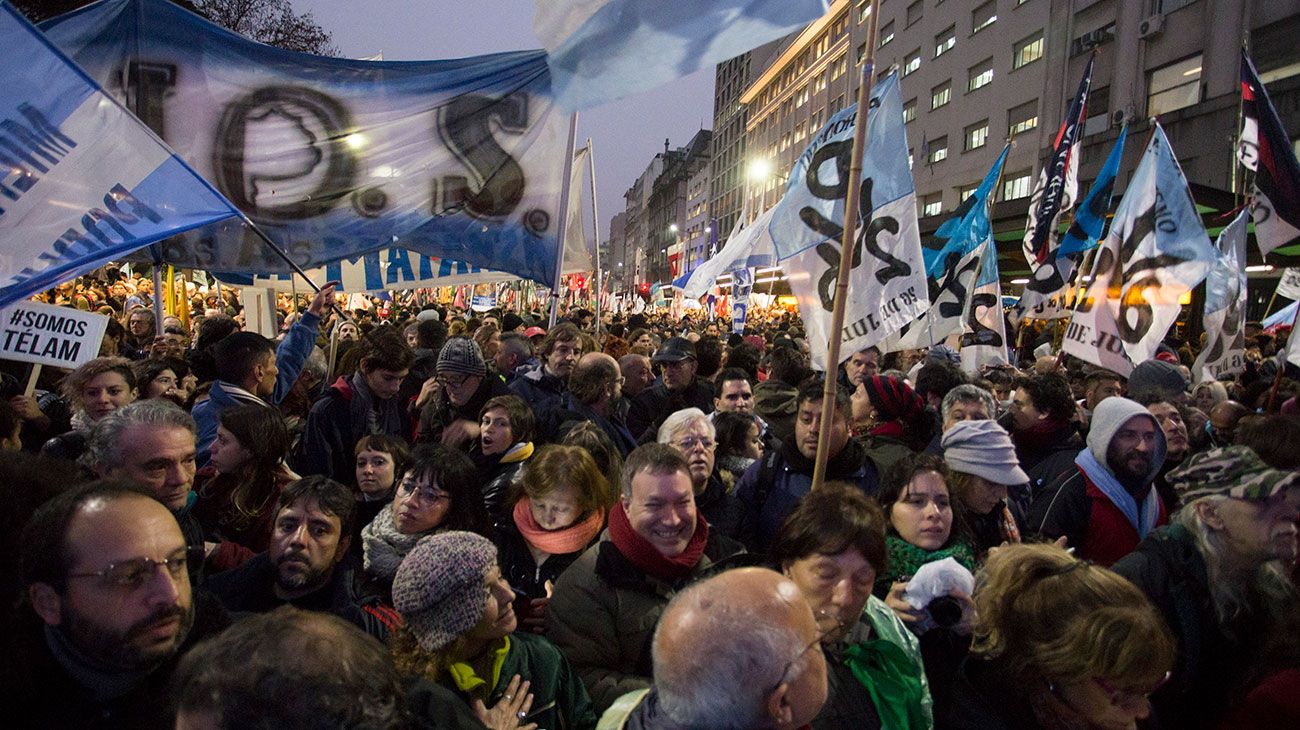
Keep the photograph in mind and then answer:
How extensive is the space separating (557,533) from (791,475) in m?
1.36

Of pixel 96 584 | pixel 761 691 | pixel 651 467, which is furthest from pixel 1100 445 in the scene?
pixel 96 584

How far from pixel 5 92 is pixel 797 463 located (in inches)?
156

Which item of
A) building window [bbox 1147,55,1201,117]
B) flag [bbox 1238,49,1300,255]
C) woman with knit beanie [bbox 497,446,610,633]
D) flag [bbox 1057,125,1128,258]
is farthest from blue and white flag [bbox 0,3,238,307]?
building window [bbox 1147,55,1201,117]

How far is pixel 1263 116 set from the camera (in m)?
7.43

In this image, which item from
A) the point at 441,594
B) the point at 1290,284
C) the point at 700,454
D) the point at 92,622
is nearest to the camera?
the point at 92,622

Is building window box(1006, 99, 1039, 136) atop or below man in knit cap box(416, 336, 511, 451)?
atop

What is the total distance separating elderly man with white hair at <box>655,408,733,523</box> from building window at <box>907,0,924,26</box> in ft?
135

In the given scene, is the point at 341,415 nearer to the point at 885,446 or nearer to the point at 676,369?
the point at 676,369

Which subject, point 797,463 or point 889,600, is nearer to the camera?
point 889,600

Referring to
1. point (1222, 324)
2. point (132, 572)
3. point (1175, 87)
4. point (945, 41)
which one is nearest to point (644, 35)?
point (132, 572)

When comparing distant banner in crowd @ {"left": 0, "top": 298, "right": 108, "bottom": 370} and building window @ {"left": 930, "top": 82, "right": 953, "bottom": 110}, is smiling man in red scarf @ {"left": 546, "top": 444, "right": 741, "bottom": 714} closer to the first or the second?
distant banner in crowd @ {"left": 0, "top": 298, "right": 108, "bottom": 370}

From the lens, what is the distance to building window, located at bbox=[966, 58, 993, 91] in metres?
32.1

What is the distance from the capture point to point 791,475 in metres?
3.94

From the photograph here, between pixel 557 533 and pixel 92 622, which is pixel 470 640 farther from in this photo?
pixel 557 533
